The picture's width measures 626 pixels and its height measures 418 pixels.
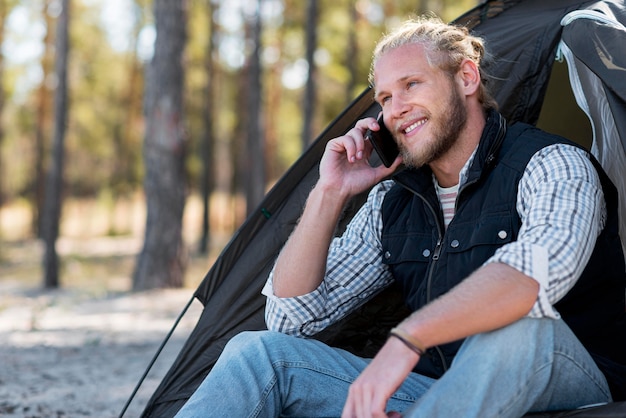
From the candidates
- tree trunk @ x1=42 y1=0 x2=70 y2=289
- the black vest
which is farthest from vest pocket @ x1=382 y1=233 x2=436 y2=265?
tree trunk @ x1=42 y1=0 x2=70 y2=289

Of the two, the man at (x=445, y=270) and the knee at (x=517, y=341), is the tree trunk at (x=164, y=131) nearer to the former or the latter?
the man at (x=445, y=270)

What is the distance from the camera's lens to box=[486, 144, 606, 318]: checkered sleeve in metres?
2.15

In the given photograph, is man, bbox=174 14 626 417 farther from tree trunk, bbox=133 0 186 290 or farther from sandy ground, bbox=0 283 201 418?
tree trunk, bbox=133 0 186 290

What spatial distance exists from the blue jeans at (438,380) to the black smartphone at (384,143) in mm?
774

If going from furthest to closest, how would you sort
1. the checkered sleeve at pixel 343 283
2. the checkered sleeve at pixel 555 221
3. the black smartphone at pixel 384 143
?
the black smartphone at pixel 384 143, the checkered sleeve at pixel 343 283, the checkered sleeve at pixel 555 221

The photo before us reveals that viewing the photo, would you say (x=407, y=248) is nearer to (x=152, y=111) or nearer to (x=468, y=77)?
(x=468, y=77)

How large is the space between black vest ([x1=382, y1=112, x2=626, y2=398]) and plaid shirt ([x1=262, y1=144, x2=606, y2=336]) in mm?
77

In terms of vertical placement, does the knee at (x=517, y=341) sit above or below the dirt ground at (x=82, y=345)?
above

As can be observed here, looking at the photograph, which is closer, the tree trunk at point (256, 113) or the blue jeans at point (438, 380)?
the blue jeans at point (438, 380)

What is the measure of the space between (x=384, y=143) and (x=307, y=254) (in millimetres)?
576

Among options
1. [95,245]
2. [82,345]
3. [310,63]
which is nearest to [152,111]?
[82,345]

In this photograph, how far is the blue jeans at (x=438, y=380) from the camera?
6.67ft

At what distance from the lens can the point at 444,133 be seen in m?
2.79

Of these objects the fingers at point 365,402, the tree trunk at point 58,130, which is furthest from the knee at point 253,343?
the tree trunk at point 58,130
